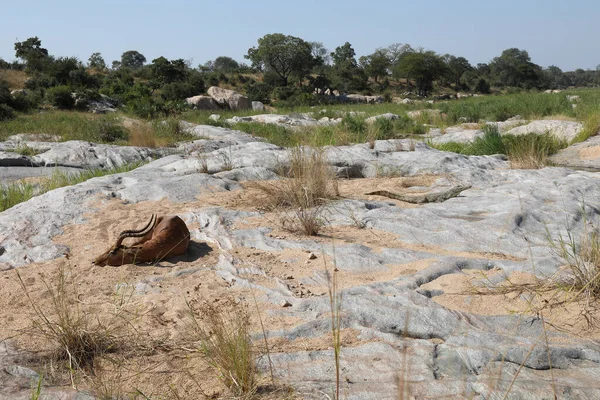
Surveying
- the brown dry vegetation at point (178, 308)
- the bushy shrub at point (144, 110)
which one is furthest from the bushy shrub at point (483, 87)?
the brown dry vegetation at point (178, 308)

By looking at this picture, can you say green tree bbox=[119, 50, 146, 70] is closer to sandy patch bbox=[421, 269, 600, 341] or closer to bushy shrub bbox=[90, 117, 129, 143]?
bushy shrub bbox=[90, 117, 129, 143]

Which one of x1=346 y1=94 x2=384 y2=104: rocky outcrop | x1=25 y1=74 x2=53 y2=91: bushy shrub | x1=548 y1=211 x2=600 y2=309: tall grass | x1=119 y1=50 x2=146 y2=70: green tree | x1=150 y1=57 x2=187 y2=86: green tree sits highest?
x1=119 y1=50 x2=146 y2=70: green tree

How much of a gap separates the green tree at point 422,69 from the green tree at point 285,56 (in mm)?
9091

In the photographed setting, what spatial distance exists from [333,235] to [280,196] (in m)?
0.86

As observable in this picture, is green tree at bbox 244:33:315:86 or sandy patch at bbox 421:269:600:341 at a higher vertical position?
green tree at bbox 244:33:315:86

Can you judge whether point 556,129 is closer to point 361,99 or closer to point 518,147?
point 518,147

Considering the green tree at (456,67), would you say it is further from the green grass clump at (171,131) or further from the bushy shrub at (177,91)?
the green grass clump at (171,131)

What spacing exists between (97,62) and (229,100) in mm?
17763

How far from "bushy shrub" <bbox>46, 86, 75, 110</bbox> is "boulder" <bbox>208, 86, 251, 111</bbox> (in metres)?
7.14

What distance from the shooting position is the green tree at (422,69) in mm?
49375

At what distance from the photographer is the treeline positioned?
22516 mm

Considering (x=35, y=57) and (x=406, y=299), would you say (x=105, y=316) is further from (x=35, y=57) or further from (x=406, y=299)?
(x=35, y=57)

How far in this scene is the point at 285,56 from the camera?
4638 centimetres

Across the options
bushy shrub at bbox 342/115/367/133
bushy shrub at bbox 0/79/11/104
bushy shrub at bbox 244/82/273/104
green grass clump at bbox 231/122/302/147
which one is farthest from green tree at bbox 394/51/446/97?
bushy shrub at bbox 342/115/367/133
